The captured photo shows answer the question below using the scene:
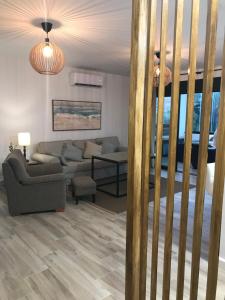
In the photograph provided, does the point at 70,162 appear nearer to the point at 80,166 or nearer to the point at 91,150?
the point at 80,166

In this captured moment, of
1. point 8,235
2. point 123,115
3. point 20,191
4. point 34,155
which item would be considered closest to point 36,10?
point 20,191

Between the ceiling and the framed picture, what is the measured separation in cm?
132

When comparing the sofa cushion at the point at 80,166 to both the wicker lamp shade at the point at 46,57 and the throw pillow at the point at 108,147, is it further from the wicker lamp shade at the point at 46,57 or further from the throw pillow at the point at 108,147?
the wicker lamp shade at the point at 46,57

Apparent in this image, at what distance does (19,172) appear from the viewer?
3.37 meters

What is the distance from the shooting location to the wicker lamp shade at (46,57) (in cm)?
267

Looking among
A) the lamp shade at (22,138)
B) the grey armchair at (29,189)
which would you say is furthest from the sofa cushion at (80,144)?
the grey armchair at (29,189)

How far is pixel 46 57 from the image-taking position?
2.70 metres

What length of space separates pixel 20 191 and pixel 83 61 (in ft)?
9.68

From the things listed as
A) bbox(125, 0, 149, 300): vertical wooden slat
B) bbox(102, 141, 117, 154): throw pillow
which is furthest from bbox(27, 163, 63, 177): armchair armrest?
bbox(125, 0, 149, 300): vertical wooden slat

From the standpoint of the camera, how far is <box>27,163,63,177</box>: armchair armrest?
416cm

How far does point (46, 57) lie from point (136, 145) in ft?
6.57

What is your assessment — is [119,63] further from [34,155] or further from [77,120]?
[34,155]

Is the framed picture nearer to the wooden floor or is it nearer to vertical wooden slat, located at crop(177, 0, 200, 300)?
the wooden floor

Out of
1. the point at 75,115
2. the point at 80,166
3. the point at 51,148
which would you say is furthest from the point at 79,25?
the point at 75,115
